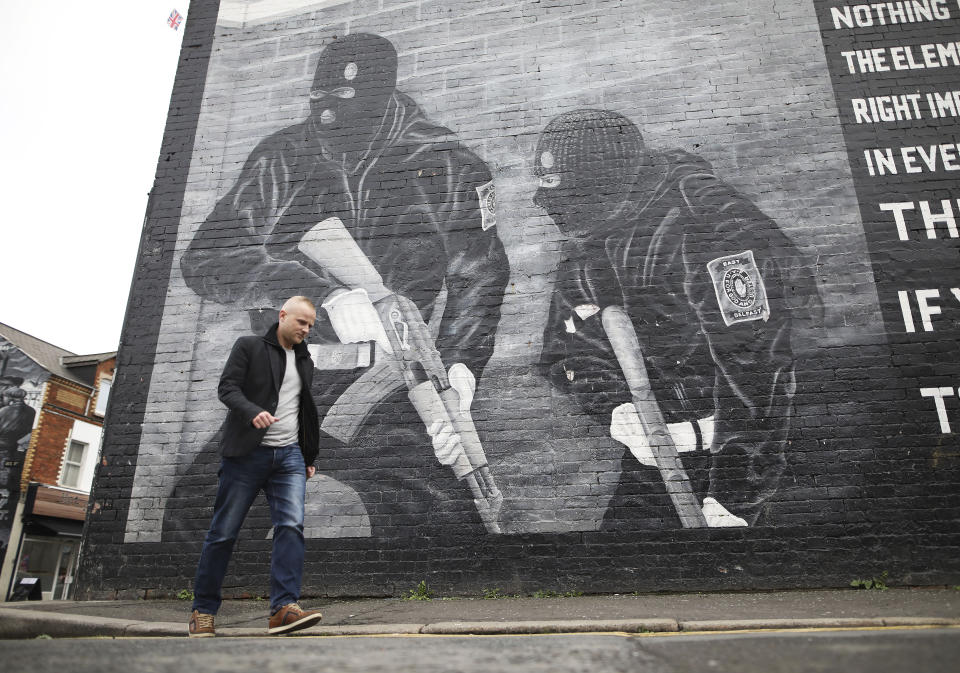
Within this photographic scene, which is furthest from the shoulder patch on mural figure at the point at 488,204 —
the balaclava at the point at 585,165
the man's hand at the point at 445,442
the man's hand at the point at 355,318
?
the man's hand at the point at 445,442

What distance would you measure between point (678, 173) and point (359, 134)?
10.3 feet

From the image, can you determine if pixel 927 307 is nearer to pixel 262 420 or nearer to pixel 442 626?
pixel 442 626

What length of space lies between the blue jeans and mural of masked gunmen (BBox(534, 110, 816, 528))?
2688 mm

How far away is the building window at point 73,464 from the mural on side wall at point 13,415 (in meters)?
1.43

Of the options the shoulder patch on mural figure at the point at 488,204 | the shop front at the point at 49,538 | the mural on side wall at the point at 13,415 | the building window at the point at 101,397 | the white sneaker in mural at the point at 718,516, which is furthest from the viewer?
the building window at the point at 101,397

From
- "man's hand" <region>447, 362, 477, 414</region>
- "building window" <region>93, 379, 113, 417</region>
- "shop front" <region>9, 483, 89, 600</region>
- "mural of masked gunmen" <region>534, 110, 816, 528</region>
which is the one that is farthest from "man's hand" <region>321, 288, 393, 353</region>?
"building window" <region>93, 379, 113, 417</region>

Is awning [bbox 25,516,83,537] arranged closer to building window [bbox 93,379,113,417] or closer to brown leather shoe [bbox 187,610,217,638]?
building window [bbox 93,379,113,417]

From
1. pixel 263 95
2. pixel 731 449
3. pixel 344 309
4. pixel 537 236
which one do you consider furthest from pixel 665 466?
pixel 263 95

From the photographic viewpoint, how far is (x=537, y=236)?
238 inches

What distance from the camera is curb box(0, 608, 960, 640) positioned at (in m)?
3.28

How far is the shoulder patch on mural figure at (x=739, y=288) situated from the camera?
18.4ft

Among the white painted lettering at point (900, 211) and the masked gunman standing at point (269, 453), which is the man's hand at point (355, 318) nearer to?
the masked gunman standing at point (269, 453)

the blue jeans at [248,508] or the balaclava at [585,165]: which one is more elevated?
the balaclava at [585,165]

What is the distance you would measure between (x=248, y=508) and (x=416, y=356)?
2.62 metres
